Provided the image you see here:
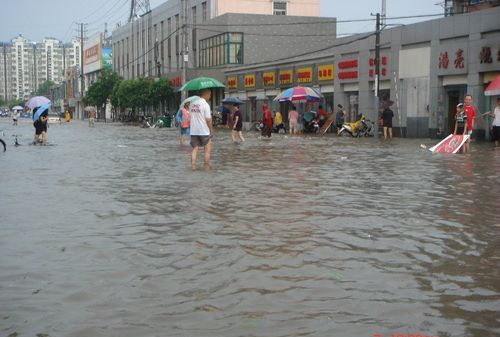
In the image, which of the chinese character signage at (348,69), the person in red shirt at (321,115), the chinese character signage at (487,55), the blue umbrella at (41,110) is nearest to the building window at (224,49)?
the person in red shirt at (321,115)

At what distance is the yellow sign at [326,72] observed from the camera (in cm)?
3954

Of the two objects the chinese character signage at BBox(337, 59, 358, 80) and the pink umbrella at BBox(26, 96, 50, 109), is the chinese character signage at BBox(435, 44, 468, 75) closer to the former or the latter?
the chinese character signage at BBox(337, 59, 358, 80)

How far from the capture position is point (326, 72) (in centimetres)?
4009

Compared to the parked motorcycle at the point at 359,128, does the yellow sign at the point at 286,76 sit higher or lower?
higher

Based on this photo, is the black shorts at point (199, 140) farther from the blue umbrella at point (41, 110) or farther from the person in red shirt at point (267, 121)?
the person in red shirt at point (267, 121)

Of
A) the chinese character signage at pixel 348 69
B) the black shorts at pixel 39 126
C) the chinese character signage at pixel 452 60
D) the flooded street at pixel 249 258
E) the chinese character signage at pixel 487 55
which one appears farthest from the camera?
the chinese character signage at pixel 348 69

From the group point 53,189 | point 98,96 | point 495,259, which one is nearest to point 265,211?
point 495,259

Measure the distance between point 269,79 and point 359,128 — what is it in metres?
15.6

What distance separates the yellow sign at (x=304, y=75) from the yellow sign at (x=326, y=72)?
1260mm

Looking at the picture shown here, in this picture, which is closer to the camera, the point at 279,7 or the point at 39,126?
the point at 39,126

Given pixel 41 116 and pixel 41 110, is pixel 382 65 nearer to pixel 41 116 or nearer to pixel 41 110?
pixel 41 116

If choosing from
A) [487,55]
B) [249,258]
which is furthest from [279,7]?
[249,258]

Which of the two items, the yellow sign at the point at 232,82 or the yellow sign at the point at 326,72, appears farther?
the yellow sign at the point at 232,82

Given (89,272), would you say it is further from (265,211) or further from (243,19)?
(243,19)
